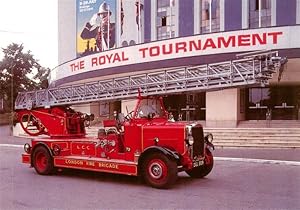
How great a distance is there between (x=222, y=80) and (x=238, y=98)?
11.7m

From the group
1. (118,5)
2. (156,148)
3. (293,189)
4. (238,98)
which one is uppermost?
(118,5)

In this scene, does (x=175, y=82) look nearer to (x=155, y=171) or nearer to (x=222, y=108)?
A: (x=155, y=171)

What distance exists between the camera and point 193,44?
72.4 feet

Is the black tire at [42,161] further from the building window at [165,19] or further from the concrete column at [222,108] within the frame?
the building window at [165,19]

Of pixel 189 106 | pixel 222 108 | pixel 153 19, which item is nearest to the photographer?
pixel 222 108

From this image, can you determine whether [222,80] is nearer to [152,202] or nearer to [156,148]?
[156,148]

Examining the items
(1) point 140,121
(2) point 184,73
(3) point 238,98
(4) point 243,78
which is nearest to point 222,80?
(4) point 243,78

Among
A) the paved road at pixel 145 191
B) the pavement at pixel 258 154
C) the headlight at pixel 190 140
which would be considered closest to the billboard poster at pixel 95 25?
the pavement at pixel 258 154

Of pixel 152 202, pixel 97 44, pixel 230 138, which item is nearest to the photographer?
pixel 152 202

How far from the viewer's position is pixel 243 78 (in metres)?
10.8

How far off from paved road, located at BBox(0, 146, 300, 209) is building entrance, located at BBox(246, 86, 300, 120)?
12464mm

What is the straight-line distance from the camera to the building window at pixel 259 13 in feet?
88.8

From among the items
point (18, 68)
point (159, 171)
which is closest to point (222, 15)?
point (159, 171)

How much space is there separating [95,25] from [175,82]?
964 inches
